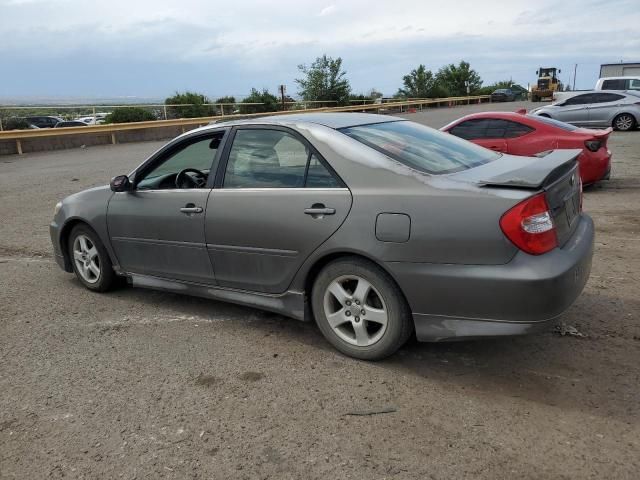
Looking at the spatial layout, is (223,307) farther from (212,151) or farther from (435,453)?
(435,453)

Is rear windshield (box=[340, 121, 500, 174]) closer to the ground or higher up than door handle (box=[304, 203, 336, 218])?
higher up

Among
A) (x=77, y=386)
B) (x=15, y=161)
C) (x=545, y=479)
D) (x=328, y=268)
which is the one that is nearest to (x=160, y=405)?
(x=77, y=386)

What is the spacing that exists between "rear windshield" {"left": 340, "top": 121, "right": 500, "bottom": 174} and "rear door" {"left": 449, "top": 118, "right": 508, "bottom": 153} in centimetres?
486

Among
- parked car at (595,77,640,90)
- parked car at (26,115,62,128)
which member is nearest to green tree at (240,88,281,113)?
parked car at (26,115,62,128)

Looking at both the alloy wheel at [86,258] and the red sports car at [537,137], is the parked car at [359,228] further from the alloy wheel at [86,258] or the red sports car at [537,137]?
the red sports car at [537,137]

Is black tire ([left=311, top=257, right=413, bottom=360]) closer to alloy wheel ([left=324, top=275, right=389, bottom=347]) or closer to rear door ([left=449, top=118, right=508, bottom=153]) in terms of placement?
alloy wheel ([left=324, top=275, right=389, bottom=347])

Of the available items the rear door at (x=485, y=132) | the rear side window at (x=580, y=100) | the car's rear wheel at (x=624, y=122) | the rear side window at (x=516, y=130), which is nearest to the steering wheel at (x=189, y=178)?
the rear door at (x=485, y=132)

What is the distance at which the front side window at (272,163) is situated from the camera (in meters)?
3.83

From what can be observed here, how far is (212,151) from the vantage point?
448 cm

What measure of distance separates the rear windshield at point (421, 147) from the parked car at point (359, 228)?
2 cm

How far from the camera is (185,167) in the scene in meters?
4.74

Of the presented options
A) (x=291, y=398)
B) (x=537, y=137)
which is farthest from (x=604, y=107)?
(x=291, y=398)

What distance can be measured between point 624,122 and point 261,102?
22.4 m

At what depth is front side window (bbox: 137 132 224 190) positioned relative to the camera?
4.52m
